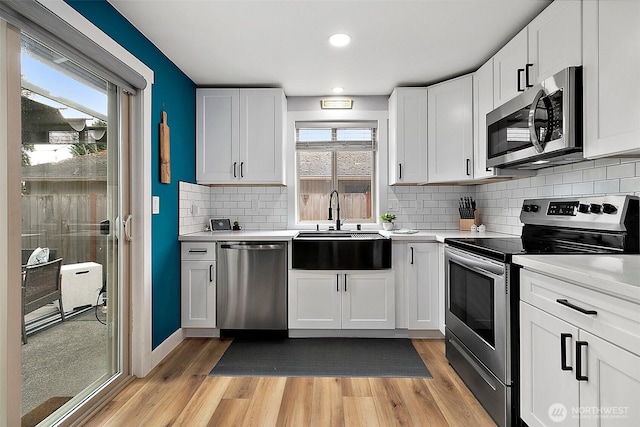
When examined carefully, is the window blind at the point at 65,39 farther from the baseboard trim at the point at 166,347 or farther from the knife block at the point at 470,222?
the knife block at the point at 470,222

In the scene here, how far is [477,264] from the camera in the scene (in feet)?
6.91

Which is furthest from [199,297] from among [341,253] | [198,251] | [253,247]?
[341,253]

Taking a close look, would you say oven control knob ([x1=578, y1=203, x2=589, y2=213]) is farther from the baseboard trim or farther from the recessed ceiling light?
the baseboard trim

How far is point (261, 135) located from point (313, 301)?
1656 mm

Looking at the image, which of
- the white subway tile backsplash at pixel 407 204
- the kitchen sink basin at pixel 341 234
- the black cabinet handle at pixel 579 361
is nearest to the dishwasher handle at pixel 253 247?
the kitchen sink basin at pixel 341 234

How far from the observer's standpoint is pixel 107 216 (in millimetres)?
2230

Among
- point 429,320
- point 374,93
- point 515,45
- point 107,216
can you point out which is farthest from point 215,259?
point 515,45

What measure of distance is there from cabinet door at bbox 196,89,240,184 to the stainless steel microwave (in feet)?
7.64

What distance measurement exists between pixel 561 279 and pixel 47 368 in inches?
91.8

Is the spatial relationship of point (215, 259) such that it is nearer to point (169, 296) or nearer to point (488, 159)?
point (169, 296)

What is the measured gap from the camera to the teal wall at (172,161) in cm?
252

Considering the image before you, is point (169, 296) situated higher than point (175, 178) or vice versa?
point (175, 178)

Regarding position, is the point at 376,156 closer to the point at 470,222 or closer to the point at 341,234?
the point at 341,234

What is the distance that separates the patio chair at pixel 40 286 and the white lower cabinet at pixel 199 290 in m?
1.36
